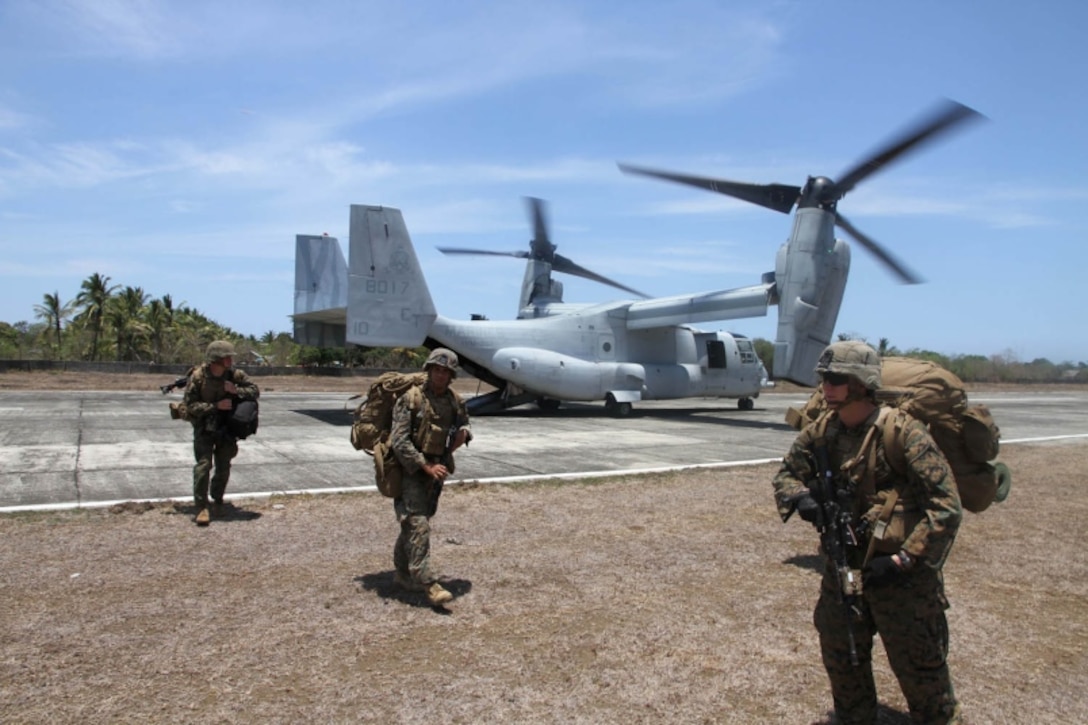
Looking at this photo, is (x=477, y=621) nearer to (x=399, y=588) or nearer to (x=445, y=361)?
(x=399, y=588)

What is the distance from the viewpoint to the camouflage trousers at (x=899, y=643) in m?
Result: 3.16

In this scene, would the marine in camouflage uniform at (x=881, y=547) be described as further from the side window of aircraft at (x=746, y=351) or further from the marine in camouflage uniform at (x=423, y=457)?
the side window of aircraft at (x=746, y=351)

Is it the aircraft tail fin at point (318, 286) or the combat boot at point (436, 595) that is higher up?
the aircraft tail fin at point (318, 286)

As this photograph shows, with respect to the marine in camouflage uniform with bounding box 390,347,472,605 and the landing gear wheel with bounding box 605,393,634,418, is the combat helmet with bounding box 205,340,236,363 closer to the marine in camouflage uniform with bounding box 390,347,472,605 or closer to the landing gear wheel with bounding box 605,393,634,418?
the marine in camouflage uniform with bounding box 390,347,472,605

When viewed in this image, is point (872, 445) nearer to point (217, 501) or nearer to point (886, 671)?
point (886, 671)

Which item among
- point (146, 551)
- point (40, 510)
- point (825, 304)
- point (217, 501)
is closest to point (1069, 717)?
point (146, 551)

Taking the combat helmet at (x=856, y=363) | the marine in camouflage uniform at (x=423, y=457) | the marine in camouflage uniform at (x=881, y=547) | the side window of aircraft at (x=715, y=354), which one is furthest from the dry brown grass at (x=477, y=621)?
the side window of aircraft at (x=715, y=354)

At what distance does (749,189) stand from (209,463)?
16.3m

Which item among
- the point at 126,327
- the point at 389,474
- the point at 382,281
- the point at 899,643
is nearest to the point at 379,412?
the point at 389,474

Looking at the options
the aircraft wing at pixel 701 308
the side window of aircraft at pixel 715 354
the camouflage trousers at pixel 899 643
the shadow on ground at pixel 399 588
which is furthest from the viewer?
the side window of aircraft at pixel 715 354

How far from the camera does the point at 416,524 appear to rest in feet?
17.1

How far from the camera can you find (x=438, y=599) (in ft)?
16.6

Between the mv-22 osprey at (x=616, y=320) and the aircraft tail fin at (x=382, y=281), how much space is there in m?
0.02

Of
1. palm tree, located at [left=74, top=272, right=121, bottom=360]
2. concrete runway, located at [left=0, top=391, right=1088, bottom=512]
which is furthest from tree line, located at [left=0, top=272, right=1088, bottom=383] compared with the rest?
concrete runway, located at [left=0, top=391, right=1088, bottom=512]
